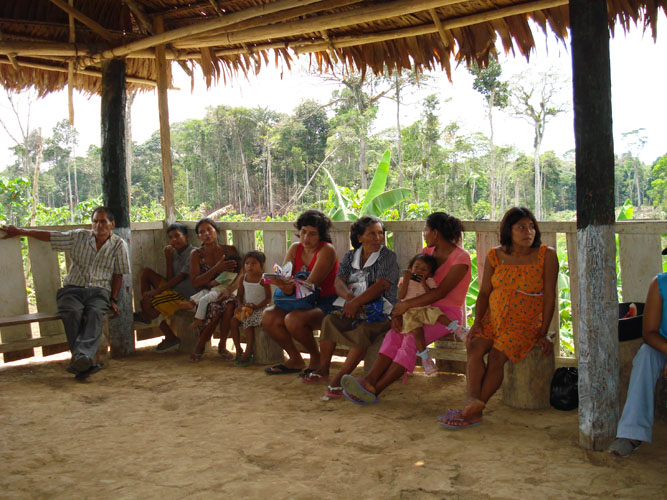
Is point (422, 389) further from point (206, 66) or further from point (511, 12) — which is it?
point (206, 66)

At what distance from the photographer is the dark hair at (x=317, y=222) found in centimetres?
463

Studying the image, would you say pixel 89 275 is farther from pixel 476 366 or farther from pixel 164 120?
pixel 476 366

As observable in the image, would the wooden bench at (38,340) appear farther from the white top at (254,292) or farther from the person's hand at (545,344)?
the person's hand at (545,344)

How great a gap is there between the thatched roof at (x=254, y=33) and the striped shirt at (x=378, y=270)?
182 cm

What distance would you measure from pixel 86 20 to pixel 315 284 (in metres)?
3.29

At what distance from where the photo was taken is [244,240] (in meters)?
5.59

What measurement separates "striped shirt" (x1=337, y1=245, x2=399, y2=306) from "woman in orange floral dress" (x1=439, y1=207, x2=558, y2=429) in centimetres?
82

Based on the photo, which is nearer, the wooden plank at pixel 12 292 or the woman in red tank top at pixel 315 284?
the woman in red tank top at pixel 315 284

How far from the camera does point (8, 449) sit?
3240 millimetres

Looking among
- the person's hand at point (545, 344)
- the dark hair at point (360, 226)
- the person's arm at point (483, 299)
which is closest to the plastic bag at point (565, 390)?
the person's hand at point (545, 344)

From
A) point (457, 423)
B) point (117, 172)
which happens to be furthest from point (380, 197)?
point (457, 423)

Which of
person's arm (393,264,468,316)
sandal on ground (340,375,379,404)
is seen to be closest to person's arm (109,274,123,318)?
Answer: sandal on ground (340,375,379,404)

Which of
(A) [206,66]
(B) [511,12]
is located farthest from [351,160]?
(B) [511,12]

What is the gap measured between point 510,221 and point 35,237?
402 centimetres
